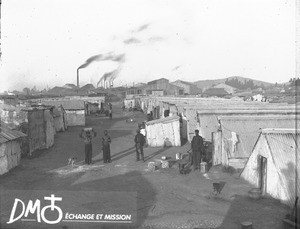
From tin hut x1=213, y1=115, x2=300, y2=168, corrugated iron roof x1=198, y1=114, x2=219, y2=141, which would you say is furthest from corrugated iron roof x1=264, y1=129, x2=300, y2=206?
corrugated iron roof x1=198, y1=114, x2=219, y2=141

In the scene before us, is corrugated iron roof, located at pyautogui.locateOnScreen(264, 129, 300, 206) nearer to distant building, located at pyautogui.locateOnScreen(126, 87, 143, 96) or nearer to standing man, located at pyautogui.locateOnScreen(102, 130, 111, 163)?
standing man, located at pyautogui.locateOnScreen(102, 130, 111, 163)

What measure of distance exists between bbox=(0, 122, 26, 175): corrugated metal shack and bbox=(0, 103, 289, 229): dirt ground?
345 mm

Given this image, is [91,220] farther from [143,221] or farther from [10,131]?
[10,131]

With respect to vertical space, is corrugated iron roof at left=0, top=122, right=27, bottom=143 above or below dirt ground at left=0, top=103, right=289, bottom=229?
above

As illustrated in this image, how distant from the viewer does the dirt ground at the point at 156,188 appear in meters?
9.80

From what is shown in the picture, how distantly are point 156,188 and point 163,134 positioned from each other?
10.4m

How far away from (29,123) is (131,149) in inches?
260

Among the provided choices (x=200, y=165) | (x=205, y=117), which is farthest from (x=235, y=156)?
(x=205, y=117)

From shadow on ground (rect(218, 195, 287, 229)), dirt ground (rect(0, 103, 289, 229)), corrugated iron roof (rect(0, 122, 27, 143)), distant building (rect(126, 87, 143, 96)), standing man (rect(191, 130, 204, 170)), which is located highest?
distant building (rect(126, 87, 143, 96))

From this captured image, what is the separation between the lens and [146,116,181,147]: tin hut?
23.1 meters

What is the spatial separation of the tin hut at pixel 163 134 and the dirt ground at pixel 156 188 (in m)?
2.26

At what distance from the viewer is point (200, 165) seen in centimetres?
1569

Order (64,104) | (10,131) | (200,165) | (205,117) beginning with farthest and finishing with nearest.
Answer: (64,104) < (205,117) < (10,131) < (200,165)

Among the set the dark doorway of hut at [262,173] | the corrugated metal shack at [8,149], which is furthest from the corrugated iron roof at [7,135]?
the dark doorway of hut at [262,173]
